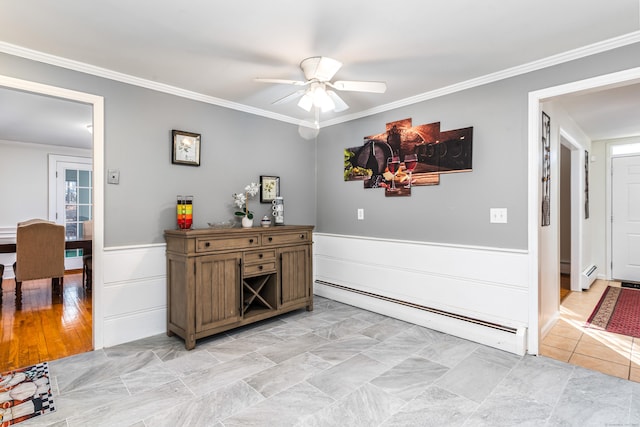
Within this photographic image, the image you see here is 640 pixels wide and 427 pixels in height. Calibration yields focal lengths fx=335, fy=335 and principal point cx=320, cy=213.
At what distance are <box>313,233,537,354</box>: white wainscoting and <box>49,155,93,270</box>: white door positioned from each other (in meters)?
4.89

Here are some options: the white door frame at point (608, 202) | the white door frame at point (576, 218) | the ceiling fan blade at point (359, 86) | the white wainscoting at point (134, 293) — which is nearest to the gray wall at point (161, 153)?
the white wainscoting at point (134, 293)

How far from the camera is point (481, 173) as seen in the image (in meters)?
2.89

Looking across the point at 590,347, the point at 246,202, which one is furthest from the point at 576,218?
the point at 246,202

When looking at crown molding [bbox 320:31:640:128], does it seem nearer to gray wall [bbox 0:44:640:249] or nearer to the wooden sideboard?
gray wall [bbox 0:44:640:249]

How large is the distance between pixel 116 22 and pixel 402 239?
9.52 feet

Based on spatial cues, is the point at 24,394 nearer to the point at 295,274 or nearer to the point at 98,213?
the point at 98,213

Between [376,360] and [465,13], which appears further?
[376,360]

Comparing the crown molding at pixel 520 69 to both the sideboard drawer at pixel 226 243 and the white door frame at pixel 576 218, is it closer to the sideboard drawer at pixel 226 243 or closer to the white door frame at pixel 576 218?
the sideboard drawer at pixel 226 243

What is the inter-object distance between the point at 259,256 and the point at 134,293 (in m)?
1.11

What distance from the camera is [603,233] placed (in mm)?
5309

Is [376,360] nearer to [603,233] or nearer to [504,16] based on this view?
[504,16]

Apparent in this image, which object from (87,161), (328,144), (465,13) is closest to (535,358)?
(465,13)

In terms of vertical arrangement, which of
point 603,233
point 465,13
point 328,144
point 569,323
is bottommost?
point 569,323

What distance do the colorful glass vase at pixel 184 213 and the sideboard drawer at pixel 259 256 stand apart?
59 cm
